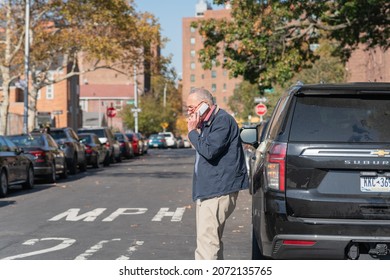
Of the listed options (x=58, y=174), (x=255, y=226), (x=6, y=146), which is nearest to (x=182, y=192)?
(x=6, y=146)

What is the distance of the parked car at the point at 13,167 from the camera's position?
19562 mm

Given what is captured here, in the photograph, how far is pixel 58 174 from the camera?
91.8 feet

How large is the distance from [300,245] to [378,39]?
22132mm

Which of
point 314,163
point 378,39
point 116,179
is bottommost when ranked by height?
point 116,179

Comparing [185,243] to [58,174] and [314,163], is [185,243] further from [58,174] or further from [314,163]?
[58,174]

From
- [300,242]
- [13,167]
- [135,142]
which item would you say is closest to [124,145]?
[135,142]

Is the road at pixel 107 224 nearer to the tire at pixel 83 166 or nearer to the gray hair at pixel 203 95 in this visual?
the gray hair at pixel 203 95

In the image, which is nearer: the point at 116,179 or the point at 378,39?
the point at 116,179

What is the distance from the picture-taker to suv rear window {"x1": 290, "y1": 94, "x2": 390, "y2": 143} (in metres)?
7.41

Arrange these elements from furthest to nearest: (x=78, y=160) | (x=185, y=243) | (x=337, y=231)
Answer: (x=78, y=160)
(x=185, y=243)
(x=337, y=231)

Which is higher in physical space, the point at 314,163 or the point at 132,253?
the point at 314,163

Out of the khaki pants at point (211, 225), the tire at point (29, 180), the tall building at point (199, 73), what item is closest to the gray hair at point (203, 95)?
the khaki pants at point (211, 225)

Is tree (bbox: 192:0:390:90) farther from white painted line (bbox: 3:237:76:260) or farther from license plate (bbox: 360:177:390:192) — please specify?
license plate (bbox: 360:177:390:192)
